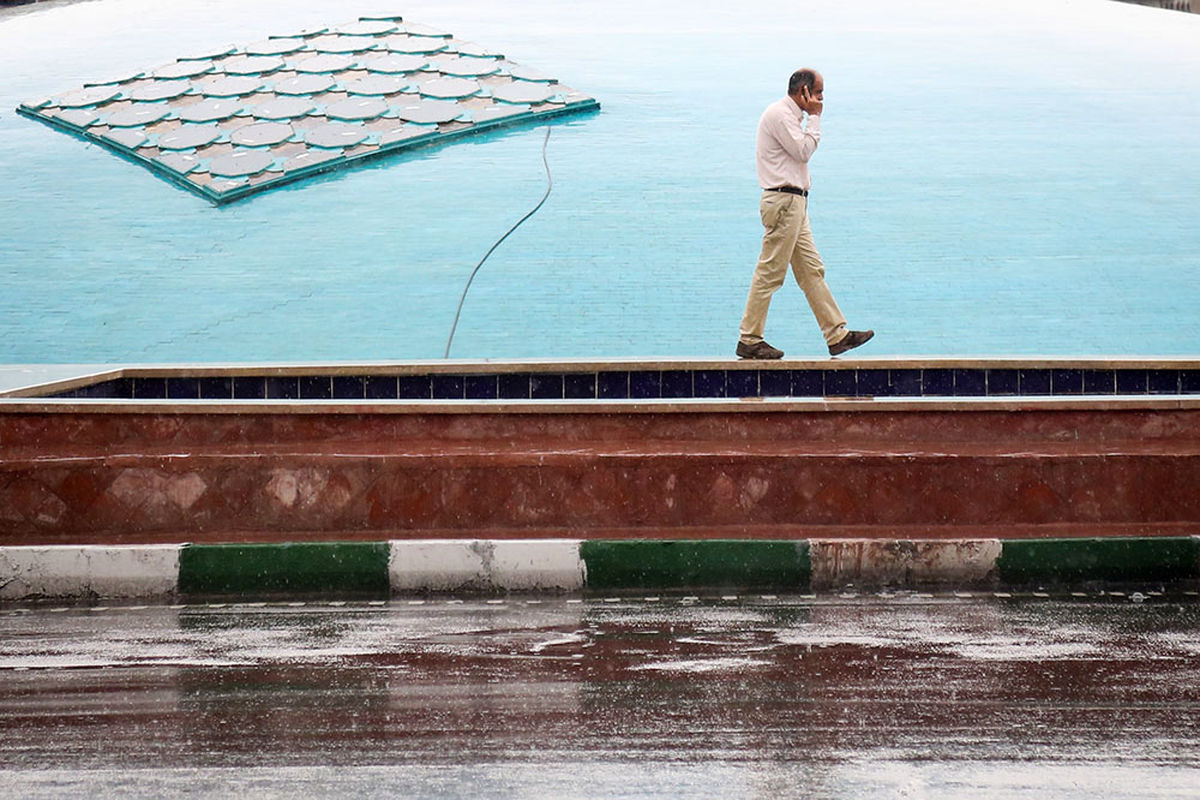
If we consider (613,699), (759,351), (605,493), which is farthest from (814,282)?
(613,699)

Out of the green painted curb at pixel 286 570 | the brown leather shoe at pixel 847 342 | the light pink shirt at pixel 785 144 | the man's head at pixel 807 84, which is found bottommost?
the green painted curb at pixel 286 570

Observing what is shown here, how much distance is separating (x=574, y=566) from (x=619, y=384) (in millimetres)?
2118

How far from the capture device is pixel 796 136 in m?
6.28

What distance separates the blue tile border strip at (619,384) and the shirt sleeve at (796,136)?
3.45ft

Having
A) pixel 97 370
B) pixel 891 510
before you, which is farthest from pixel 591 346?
pixel 891 510

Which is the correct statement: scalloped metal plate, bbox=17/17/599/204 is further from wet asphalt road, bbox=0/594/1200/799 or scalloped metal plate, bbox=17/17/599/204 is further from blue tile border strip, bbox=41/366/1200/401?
wet asphalt road, bbox=0/594/1200/799

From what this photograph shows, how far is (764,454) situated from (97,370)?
3.56 m

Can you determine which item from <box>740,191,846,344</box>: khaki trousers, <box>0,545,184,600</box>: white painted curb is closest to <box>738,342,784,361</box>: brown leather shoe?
<box>740,191,846,344</box>: khaki trousers

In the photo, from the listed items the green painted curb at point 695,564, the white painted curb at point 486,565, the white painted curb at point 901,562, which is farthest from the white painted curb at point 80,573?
the white painted curb at point 901,562

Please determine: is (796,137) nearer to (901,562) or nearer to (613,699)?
(901,562)

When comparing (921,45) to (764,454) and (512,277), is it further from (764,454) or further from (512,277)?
(764,454)

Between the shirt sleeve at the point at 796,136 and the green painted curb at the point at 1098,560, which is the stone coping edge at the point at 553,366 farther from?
the green painted curb at the point at 1098,560

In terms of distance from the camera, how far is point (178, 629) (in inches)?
165

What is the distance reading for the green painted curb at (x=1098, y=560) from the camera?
15.6 feet
